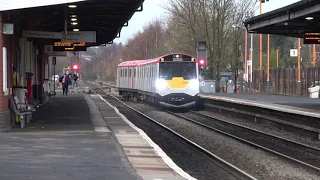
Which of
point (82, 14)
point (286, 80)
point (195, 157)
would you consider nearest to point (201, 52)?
point (286, 80)

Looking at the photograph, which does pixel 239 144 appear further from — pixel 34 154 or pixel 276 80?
pixel 276 80

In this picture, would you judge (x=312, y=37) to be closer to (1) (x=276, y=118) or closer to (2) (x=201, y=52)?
(1) (x=276, y=118)

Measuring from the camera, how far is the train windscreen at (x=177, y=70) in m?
28.9

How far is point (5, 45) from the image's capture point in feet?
48.8

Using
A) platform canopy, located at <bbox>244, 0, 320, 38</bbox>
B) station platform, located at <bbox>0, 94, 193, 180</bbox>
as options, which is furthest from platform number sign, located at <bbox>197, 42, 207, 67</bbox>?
station platform, located at <bbox>0, 94, 193, 180</bbox>

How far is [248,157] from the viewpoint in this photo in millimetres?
13000

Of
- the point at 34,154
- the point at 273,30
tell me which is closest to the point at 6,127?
the point at 34,154

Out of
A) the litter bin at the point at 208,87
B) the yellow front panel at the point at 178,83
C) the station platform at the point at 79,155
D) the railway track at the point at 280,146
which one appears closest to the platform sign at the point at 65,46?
the yellow front panel at the point at 178,83

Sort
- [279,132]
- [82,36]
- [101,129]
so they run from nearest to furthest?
[101,129], [279,132], [82,36]

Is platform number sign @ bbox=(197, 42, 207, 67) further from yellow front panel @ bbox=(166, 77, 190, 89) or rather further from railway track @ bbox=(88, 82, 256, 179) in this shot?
railway track @ bbox=(88, 82, 256, 179)

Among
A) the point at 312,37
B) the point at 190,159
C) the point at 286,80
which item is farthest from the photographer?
the point at 286,80

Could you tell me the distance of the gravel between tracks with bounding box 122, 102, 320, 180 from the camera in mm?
10712

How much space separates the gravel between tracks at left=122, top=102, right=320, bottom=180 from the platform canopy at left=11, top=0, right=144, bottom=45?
5063 millimetres

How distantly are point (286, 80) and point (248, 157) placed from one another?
3418 centimetres
